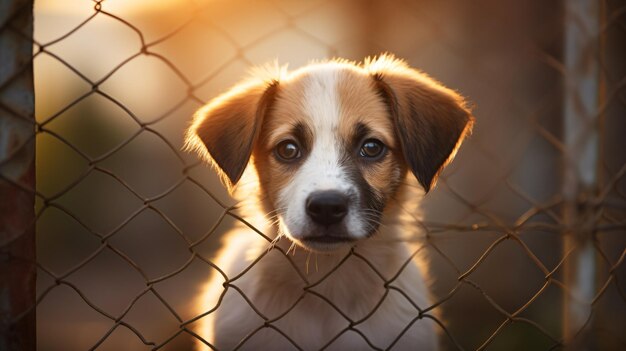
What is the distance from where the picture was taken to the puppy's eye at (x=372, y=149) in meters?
2.70

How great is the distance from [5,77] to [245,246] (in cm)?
141

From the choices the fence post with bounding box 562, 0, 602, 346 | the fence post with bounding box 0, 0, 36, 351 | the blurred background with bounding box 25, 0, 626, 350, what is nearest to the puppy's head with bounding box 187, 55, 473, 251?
the fence post with bounding box 562, 0, 602, 346

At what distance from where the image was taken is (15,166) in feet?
6.13

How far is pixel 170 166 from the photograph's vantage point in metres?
7.66

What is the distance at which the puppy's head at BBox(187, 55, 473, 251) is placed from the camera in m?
2.43

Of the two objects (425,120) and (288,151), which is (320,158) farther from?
(425,120)

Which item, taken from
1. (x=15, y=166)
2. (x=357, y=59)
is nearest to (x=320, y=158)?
(x=15, y=166)

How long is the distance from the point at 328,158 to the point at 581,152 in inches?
52.2

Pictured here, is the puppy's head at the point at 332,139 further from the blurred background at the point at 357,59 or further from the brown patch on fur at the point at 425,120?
the blurred background at the point at 357,59

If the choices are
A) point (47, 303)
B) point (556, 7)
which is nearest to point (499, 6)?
point (556, 7)

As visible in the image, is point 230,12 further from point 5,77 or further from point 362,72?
point 5,77

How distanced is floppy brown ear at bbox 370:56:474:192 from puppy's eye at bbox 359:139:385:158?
3.6 inches

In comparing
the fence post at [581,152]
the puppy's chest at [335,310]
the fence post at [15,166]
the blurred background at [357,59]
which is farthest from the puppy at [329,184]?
the blurred background at [357,59]

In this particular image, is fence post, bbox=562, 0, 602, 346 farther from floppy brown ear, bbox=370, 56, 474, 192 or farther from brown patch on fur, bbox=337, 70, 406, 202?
brown patch on fur, bbox=337, 70, 406, 202
